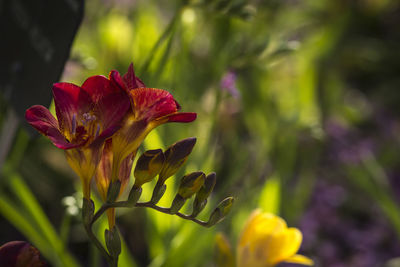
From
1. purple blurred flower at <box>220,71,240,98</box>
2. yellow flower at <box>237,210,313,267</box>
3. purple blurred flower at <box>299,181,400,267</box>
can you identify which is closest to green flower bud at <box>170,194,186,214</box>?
yellow flower at <box>237,210,313,267</box>

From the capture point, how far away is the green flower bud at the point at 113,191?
30 cm

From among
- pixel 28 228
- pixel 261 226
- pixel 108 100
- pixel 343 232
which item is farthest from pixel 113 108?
pixel 343 232

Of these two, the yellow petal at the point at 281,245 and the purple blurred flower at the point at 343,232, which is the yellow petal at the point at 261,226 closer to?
the yellow petal at the point at 281,245

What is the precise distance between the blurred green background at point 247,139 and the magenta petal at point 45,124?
0.18 m

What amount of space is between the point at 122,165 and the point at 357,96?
1.14 m

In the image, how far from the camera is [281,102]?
1.16 metres

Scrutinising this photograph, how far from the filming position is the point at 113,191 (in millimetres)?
303

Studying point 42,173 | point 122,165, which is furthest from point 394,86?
point 122,165

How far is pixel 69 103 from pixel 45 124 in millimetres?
28

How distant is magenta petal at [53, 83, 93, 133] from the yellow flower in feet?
0.60

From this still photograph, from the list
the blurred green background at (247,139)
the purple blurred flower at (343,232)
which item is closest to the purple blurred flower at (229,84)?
the blurred green background at (247,139)

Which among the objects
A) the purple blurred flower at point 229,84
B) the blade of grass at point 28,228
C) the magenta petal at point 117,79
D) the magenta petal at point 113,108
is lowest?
the blade of grass at point 28,228

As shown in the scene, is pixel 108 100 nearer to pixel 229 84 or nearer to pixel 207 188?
pixel 207 188

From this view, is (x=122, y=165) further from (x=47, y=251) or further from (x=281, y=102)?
(x=281, y=102)
